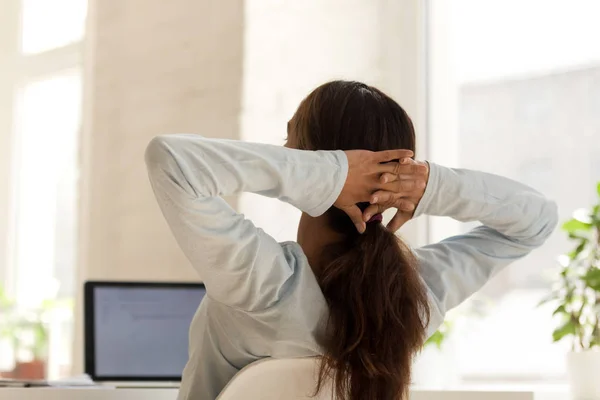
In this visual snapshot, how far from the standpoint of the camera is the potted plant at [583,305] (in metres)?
1.73

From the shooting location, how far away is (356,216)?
102 cm

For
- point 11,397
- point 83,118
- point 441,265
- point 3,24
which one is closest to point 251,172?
point 441,265

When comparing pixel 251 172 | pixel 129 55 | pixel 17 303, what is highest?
pixel 129 55

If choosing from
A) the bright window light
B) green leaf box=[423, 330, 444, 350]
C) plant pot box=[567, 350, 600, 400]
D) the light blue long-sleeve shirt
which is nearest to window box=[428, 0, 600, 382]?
green leaf box=[423, 330, 444, 350]

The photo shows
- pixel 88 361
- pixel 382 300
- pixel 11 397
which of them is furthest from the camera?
pixel 88 361

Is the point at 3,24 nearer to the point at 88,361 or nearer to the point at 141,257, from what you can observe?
the point at 141,257

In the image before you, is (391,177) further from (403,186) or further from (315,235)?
(315,235)

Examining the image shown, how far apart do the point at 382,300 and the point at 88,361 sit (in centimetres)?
114

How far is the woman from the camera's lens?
890 mm

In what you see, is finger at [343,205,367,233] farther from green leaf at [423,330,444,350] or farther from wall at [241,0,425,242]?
wall at [241,0,425,242]

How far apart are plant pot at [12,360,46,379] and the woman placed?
270 centimetres

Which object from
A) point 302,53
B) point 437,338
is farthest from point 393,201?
point 302,53

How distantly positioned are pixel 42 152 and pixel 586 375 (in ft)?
10.1

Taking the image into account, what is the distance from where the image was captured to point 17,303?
3957 millimetres
